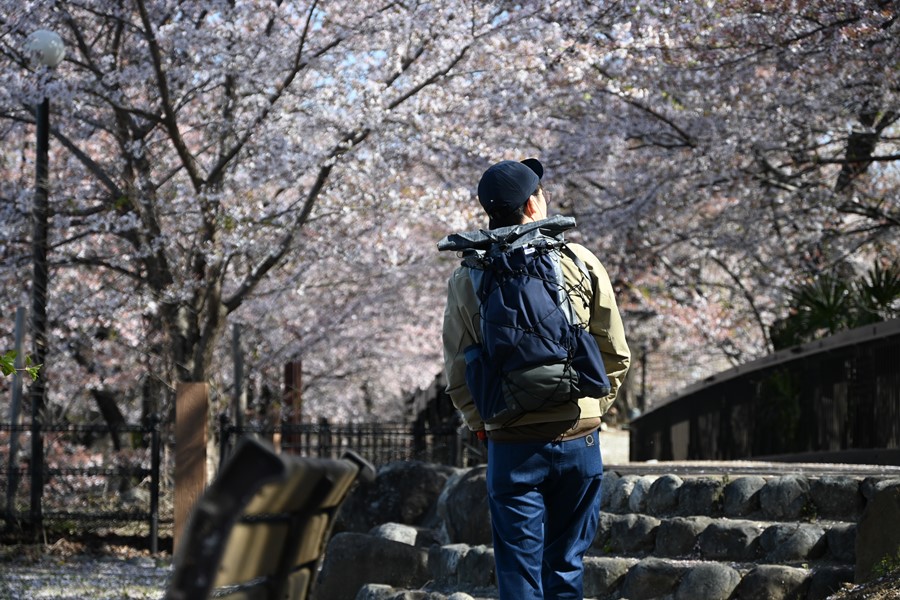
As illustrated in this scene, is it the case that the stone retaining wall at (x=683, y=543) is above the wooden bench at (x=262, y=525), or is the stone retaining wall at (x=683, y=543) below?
below

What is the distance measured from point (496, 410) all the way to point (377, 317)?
16576mm

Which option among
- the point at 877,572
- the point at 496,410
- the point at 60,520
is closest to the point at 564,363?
the point at 496,410

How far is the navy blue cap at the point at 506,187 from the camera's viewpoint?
398 cm

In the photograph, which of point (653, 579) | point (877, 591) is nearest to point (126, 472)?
point (653, 579)

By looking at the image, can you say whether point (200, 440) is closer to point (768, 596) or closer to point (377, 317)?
point (768, 596)

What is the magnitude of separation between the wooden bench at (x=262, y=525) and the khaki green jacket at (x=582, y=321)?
68.0 inches

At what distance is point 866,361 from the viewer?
9961mm

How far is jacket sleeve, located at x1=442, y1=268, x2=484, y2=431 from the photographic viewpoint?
3.90 metres

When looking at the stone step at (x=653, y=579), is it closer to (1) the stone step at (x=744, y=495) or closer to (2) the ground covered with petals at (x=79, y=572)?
(1) the stone step at (x=744, y=495)

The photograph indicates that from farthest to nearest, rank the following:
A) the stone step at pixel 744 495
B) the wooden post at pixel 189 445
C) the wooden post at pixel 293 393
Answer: the wooden post at pixel 293 393 < the wooden post at pixel 189 445 < the stone step at pixel 744 495

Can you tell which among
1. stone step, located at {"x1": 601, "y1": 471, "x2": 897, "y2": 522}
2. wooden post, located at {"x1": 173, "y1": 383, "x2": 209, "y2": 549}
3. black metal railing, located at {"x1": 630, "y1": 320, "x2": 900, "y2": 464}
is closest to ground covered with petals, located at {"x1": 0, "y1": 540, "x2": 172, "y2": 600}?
wooden post, located at {"x1": 173, "y1": 383, "x2": 209, "y2": 549}

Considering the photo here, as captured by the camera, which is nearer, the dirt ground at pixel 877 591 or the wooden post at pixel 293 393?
the dirt ground at pixel 877 591

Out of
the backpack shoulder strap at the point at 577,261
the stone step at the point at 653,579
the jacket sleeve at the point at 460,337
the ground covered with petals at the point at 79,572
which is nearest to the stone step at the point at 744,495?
the stone step at the point at 653,579

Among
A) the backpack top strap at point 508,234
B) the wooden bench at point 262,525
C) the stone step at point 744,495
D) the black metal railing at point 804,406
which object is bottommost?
the stone step at point 744,495
